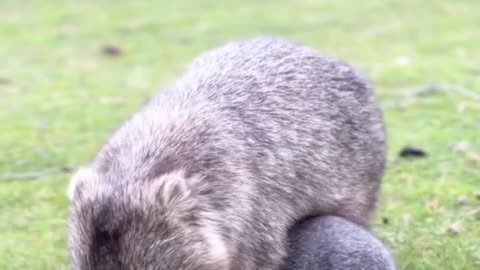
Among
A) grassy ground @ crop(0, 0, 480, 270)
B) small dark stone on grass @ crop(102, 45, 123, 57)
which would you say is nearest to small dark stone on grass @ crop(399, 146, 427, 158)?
grassy ground @ crop(0, 0, 480, 270)

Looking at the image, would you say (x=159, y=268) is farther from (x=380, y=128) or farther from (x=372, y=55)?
(x=372, y=55)

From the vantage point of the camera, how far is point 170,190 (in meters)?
3.16

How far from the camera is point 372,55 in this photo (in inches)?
364

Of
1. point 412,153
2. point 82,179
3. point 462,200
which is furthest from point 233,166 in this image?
point 412,153

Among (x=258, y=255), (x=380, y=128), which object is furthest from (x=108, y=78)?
(x=258, y=255)

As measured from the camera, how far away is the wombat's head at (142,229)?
3.00 metres

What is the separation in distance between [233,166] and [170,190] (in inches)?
19.3

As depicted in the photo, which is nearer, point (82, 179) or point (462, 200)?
point (82, 179)

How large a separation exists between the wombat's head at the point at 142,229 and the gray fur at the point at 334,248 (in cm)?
54

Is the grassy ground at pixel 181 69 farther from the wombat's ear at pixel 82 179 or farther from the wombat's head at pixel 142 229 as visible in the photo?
the wombat's head at pixel 142 229

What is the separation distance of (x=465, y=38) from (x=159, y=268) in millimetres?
7166

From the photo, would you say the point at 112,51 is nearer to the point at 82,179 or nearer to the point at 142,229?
the point at 82,179

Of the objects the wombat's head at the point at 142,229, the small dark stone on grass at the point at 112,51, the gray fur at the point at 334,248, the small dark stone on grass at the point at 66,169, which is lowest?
the gray fur at the point at 334,248

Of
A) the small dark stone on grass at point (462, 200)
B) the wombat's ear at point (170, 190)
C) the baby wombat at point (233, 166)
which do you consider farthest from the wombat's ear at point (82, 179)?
the small dark stone on grass at point (462, 200)
